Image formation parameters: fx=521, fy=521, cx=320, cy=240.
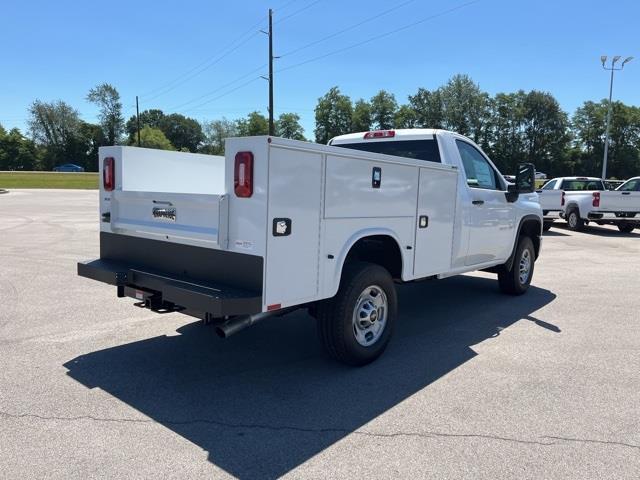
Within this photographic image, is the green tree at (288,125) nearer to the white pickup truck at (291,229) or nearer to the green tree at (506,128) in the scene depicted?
the green tree at (506,128)

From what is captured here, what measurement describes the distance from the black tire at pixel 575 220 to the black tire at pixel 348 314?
53.8ft

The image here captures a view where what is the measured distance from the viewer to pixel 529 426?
3.61m

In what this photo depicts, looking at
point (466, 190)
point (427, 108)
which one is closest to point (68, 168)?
point (427, 108)

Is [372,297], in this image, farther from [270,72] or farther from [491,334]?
[270,72]

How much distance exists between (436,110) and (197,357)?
286 feet

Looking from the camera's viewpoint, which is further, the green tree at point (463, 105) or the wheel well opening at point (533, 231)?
the green tree at point (463, 105)

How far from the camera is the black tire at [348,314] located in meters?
4.32

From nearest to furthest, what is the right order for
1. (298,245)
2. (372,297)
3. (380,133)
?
(298,245) < (372,297) < (380,133)

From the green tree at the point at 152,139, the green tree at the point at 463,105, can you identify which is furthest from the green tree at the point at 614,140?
the green tree at the point at 152,139

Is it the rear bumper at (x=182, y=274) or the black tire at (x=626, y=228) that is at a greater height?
the rear bumper at (x=182, y=274)

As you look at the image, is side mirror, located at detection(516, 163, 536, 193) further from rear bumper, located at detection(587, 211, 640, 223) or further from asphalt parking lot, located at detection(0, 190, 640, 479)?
rear bumper, located at detection(587, 211, 640, 223)

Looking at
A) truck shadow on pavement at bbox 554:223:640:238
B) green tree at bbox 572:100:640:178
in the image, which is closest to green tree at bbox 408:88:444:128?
green tree at bbox 572:100:640:178

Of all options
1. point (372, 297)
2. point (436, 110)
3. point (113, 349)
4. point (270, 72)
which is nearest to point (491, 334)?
point (372, 297)

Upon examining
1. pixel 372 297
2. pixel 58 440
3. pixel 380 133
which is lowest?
pixel 58 440
